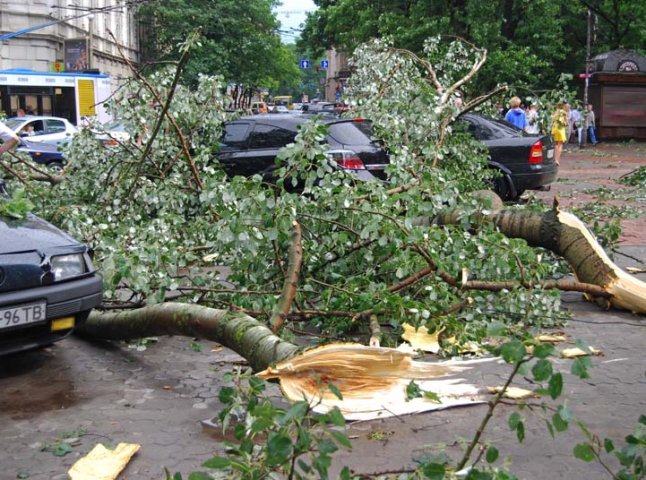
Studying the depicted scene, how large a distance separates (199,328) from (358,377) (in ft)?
4.08

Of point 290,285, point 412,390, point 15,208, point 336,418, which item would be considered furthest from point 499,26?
point 336,418

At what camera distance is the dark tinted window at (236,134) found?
11.3 metres

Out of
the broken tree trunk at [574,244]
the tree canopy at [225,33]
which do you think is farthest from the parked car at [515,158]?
the tree canopy at [225,33]

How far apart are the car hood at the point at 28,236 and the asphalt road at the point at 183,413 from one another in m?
0.91

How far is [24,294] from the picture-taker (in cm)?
461

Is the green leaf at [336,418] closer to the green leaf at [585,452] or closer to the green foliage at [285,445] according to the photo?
the green foliage at [285,445]

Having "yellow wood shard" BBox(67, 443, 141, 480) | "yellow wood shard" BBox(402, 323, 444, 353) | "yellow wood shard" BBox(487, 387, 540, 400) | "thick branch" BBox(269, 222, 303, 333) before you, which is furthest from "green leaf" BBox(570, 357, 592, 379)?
"yellow wood shard" BBox(402, 323, 444, 353)

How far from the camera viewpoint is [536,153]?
1317 centimetres

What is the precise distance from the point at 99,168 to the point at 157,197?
128 centimetres

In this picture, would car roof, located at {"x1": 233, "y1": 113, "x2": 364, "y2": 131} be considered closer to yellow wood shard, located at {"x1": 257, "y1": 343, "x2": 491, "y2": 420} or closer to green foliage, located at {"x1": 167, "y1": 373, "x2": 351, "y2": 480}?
yellow wood shard, located at {"x1": 257, "y1": 343, "x2": 491, "y2": 420}

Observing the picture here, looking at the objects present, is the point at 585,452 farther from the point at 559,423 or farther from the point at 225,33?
the point at 225,33

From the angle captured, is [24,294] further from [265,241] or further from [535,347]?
[535,347]

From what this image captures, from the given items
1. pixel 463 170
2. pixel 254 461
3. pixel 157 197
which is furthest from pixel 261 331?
pixel 463 170

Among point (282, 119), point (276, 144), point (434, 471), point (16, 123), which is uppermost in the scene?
point (16, 123)
